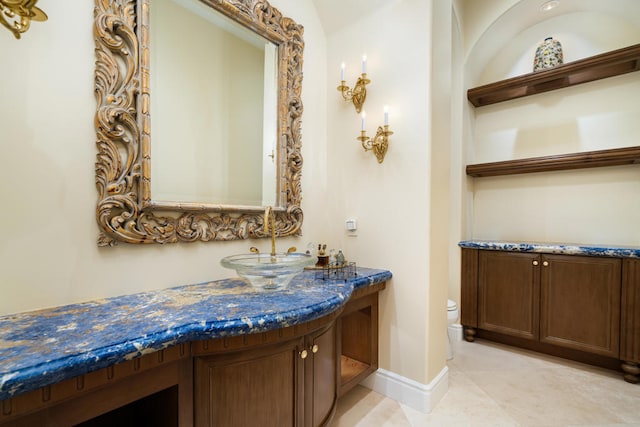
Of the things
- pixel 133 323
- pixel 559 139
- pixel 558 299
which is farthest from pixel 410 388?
pixel 559 139

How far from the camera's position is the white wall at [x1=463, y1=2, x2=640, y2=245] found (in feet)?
7.76

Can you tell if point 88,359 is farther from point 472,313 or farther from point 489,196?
point 489,196

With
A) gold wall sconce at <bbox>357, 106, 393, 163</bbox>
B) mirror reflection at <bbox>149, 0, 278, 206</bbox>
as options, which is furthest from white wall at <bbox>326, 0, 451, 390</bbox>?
mirror reflection at <bbox>149, 0, 278, 206</bbox>

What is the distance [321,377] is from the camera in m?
1.30

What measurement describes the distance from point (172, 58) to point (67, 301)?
3.79ft

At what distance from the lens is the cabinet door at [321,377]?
1206mm

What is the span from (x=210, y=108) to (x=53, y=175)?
75 cm

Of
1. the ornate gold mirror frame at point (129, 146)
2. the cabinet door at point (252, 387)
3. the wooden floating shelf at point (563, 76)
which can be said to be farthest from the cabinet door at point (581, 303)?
the ornate gold mirror frame at point (129, 146)

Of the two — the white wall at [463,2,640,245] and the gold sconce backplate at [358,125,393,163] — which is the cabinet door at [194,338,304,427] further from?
the white wall at [463,2,640,245]

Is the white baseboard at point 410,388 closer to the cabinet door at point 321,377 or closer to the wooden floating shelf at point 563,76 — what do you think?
the cabinet door at point 321,377

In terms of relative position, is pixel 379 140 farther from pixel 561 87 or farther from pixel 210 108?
pixel 561 87

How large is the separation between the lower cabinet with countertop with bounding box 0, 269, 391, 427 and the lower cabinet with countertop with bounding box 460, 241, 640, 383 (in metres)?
1.79

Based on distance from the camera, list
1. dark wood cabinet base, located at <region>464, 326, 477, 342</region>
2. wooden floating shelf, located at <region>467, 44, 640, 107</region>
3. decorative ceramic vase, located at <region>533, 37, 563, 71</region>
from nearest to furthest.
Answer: wooden floating shelf, located at <region>467, 44, 640, 107</region> → decorative ceramic vase, located at <region>533, 37, 563, 71</region> → dark wood cabinet base, located at <region>464, 326, 477, 342</region>

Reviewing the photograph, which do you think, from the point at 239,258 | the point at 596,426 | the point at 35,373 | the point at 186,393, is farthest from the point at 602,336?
the point at 35,373
